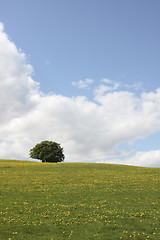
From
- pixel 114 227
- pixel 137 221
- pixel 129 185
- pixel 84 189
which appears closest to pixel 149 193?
pixel 129 185

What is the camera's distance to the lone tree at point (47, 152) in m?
97.4

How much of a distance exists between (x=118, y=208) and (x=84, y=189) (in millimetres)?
9527

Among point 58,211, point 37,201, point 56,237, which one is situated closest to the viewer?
point 56,237

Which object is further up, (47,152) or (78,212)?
(47,152)

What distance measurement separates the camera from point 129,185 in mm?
36188

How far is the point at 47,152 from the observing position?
9856 cm

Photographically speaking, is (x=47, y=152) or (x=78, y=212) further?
(x=47, y=152)

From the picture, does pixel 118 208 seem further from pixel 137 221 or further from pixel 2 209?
pixel 2 209

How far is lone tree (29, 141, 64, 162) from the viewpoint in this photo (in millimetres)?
97438

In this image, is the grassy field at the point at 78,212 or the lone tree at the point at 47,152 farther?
the lone tree at the point at 47,152

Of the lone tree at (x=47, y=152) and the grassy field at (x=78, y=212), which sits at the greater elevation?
the lone tree at (x=47, y=152)

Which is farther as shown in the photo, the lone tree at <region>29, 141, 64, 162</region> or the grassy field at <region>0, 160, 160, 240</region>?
the lone tree at <region>29, 141, 64, 162</region>

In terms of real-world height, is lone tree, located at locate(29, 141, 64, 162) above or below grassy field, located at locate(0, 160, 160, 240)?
above

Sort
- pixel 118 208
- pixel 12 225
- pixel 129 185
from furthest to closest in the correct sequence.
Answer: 1. pixel 129 185
2. pixel 118 208
3. pixel 12 225
